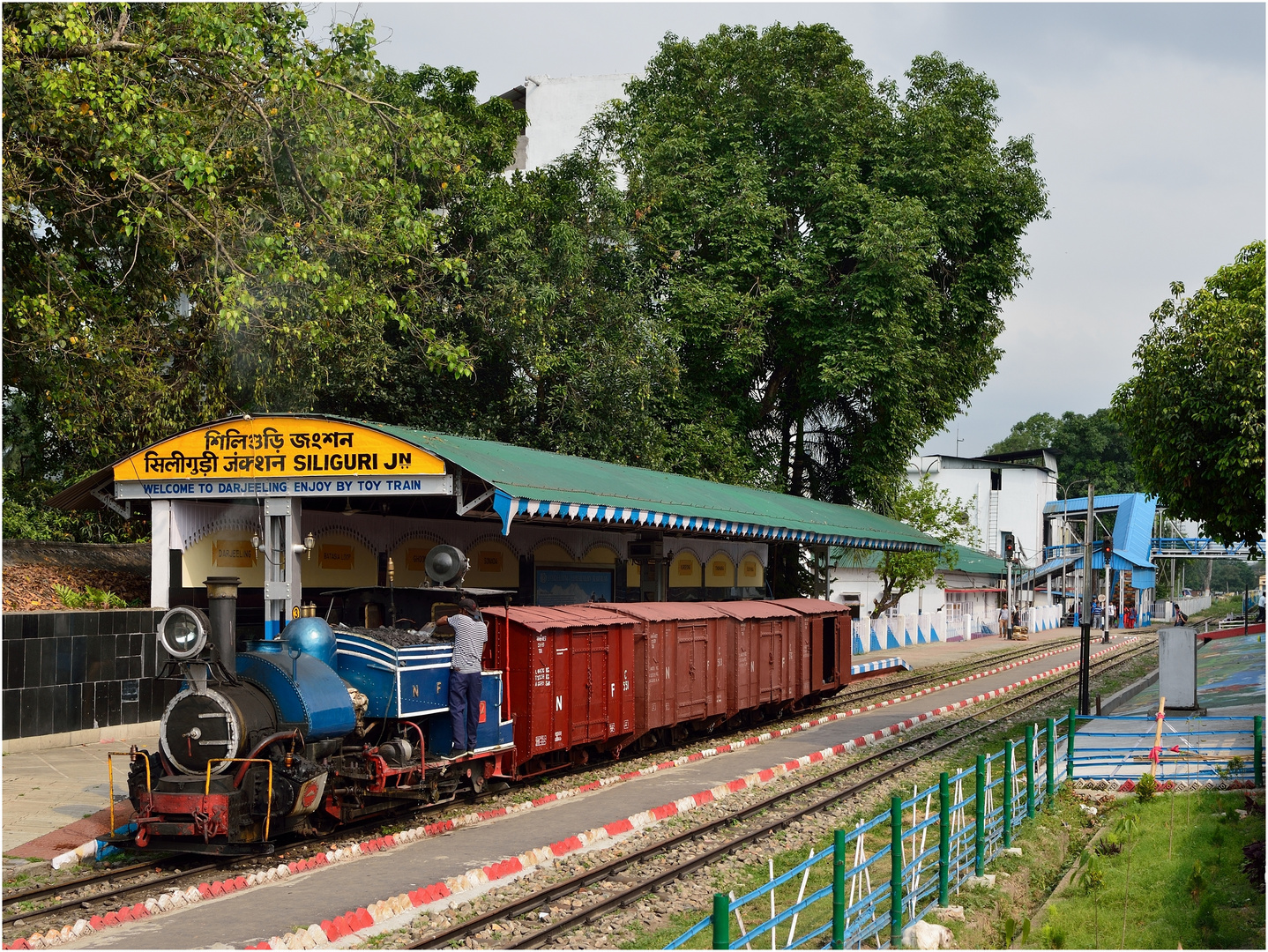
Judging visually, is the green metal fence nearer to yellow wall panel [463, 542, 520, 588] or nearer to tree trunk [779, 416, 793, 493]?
yellow wall panel [463, 542, 520, 588]

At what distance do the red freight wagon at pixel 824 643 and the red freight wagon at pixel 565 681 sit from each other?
7.25m

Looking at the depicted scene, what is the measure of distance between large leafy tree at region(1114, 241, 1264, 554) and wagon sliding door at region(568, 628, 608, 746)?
805cm

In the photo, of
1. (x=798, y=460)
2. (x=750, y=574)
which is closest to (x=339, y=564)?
(x=750, y=574)

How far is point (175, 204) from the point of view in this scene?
51.5 feet

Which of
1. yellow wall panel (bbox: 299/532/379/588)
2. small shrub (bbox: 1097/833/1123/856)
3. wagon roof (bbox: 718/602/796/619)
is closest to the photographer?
small shrub (bbox: 1097/833/1123/856)

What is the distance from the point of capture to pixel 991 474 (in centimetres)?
7588

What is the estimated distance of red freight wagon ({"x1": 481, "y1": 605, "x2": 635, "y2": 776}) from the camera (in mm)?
13891

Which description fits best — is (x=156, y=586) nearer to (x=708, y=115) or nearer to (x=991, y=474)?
(x=708, y=115)

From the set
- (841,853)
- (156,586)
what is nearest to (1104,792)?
(841,853)

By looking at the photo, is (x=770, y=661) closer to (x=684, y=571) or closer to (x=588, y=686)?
(x=684, y=571)

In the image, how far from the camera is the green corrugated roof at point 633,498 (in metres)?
15.8

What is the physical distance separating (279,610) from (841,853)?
11236 millimetres

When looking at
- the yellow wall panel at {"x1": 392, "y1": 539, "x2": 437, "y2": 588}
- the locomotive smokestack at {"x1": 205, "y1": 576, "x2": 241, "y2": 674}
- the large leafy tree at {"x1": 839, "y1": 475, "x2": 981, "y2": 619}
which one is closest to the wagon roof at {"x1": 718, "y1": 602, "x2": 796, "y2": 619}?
the yellow wall panel at {"x1": 392, "y1": 539, "x2": 437, "y2": 588}

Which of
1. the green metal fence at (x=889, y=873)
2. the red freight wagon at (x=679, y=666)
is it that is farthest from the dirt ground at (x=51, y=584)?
the green metal fence at (x=889, y=873)
